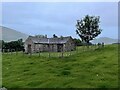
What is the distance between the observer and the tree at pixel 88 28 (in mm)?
133875

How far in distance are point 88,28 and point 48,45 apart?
84.3 ft

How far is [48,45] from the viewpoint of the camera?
11662cm

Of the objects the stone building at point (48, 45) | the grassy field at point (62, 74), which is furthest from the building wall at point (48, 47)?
the grassy field at point (62, 74)

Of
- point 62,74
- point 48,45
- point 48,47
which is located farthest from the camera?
point 48,45

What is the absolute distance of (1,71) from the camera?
65500mm

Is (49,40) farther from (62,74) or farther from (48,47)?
(62,74)

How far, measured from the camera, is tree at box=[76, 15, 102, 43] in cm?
13388

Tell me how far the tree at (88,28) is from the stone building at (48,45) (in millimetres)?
19065

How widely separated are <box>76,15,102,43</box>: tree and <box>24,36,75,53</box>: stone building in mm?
19065

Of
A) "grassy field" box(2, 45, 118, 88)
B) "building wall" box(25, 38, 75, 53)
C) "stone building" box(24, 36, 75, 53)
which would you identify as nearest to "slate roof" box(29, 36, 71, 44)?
"stone building" box(24, 36, 75, 53)

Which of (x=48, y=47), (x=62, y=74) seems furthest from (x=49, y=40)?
(x=62, y=74)

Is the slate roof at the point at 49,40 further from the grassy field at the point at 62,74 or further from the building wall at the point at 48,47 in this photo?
the grassy field at the point at 62,74

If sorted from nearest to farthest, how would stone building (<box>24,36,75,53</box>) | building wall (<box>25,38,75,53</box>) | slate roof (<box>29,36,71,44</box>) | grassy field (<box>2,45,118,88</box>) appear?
grassy field (<box>2,45,118,88</box>), building wall (<box>25,38,75,53</box>), stone building (<box>24,36,75,53</box>), slate roof (<box>29,36,71,44</box>)

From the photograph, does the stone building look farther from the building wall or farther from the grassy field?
the grassy field
